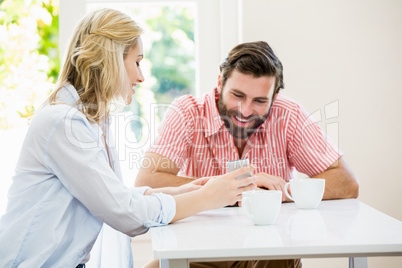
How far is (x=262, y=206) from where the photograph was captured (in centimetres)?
114

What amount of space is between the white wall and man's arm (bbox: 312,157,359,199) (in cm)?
79

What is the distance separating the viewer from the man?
6.09 ft

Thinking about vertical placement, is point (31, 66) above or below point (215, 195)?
above

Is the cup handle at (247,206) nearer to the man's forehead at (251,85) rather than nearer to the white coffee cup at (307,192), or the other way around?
the white coffee cup at (307,192)

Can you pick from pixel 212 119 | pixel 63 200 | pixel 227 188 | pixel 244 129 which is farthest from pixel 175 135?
pixel 63 200

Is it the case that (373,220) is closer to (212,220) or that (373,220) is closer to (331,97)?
(212,220)

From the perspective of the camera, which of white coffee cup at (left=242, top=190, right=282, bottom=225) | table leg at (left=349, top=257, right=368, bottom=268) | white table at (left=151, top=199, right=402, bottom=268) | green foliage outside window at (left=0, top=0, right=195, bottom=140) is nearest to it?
white table at (left=151, top=199, right=402, bottom=268)

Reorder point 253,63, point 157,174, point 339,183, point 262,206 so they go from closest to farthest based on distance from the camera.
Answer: point 262,206 → point 339,183 → point 157,174 → point 253,63

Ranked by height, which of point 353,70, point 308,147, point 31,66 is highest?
point 31,66

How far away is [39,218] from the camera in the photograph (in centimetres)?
119

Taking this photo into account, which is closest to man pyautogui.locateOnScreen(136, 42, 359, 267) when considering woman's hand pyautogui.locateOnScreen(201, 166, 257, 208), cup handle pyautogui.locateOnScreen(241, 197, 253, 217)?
woman's hand pyautogui.locateOnScreen(201, 166, 257, 208)

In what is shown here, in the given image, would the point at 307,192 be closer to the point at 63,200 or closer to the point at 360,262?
the point at 360,262

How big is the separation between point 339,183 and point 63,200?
881 millimetres

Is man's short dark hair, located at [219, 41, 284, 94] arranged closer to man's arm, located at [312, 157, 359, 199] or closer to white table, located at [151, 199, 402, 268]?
man's arm, located at [312, 157, 359, 199]
